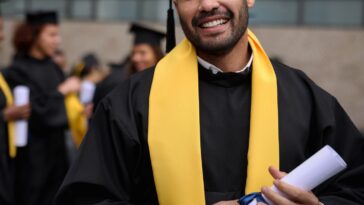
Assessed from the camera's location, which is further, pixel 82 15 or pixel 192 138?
pixel 82 15

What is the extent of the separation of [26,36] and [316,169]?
417 cm

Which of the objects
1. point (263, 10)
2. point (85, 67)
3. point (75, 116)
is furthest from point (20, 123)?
point (263, 10)

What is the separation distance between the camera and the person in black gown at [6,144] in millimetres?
5461

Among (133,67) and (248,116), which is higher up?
(248,116)

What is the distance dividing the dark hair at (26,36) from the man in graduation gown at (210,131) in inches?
135

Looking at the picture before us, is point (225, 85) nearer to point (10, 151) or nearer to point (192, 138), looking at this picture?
point (192, 138)

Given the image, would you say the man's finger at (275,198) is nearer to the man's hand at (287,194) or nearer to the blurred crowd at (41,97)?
the man's hand at (287,194)

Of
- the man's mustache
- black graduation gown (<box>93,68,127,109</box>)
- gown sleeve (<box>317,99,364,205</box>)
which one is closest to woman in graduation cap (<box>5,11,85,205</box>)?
black graduation gown (<box>93,68,127,109</box>)

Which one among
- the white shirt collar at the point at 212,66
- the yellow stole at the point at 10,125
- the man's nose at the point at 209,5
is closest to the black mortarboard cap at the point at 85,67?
the yellow stole at the point at 10,125

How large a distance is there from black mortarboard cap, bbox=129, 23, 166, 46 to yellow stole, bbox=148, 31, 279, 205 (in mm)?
3291

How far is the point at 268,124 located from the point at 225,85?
0.78 feet

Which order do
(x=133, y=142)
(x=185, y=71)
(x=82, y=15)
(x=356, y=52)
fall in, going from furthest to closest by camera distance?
(x=82, y=15)
(x=356, y=52)
(x=185, y=71)
(x=133, y=142)

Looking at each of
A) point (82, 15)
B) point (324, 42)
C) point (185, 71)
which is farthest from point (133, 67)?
point (82, 15)

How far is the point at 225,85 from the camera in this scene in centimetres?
267
